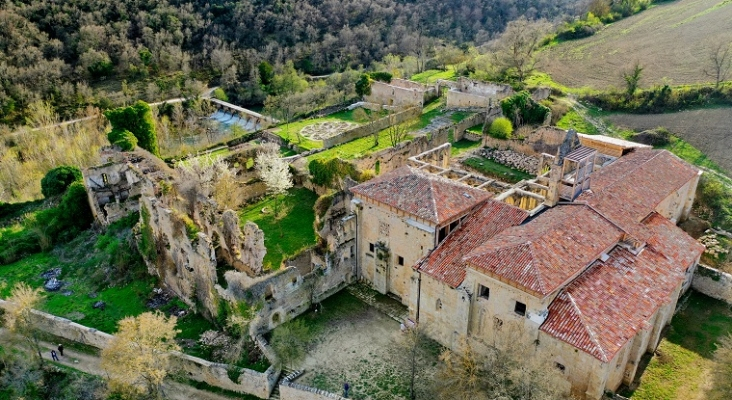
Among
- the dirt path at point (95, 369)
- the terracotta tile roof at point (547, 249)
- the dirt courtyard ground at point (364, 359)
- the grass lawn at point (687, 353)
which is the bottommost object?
the dirt path at point (95, 369)

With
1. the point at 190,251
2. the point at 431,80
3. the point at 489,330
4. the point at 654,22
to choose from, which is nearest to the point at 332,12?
the point at 431,80

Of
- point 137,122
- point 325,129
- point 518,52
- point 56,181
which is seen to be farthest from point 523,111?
point 56,181

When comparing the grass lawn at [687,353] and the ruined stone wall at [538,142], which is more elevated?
the ruined stone wall at [538,142]

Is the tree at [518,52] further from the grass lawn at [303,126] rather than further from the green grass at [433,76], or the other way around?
the grass lawn at [303,126]

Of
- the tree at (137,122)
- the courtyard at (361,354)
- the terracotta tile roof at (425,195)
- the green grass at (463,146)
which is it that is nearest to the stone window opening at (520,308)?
the courtyard at (361,354)

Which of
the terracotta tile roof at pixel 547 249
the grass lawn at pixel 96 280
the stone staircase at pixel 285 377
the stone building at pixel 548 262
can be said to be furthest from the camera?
the grass lawn at pixel 96 280

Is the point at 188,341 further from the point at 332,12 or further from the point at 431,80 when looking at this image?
the point at 332,12

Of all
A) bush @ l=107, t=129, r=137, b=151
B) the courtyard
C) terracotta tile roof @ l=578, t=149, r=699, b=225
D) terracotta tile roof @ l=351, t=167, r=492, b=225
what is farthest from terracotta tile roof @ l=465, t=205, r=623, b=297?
bush @ l=107, t=129, r=137, b=151
